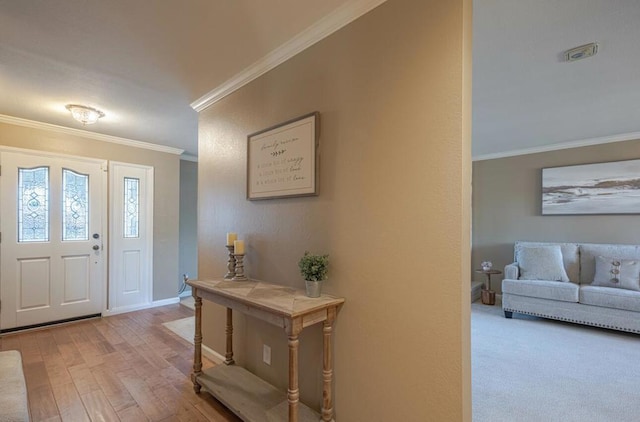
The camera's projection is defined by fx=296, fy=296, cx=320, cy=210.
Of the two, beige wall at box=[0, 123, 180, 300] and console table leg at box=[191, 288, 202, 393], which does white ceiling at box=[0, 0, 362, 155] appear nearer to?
beige wall at box=[0, 123, 180, 300]

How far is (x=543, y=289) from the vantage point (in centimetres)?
375

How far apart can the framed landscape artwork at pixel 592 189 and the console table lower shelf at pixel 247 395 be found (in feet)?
15.2

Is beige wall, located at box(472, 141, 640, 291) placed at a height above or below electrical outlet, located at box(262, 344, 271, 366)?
above

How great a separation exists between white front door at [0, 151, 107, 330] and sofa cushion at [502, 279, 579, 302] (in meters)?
5.48

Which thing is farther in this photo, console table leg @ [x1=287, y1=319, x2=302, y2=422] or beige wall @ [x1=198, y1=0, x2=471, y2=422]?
console table leg @ [x1=287, y1=319, x2=302, y2=422]

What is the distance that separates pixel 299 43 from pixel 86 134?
137 inches

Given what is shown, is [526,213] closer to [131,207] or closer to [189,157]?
[189,157]

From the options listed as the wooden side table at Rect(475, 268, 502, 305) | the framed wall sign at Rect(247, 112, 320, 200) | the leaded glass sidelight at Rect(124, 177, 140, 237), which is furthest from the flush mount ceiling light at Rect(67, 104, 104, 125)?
the wooden side table at Rect(475, 268, 502, 305)

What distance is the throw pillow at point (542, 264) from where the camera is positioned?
3910 millimetres

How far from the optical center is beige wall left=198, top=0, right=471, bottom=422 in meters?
1.27

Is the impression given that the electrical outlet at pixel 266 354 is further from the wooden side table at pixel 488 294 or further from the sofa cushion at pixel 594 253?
the sofa cushion at pixel 594 253

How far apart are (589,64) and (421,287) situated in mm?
2251

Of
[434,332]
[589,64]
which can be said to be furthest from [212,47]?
[589,64]

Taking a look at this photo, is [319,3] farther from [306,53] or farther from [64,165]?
[64,165]
